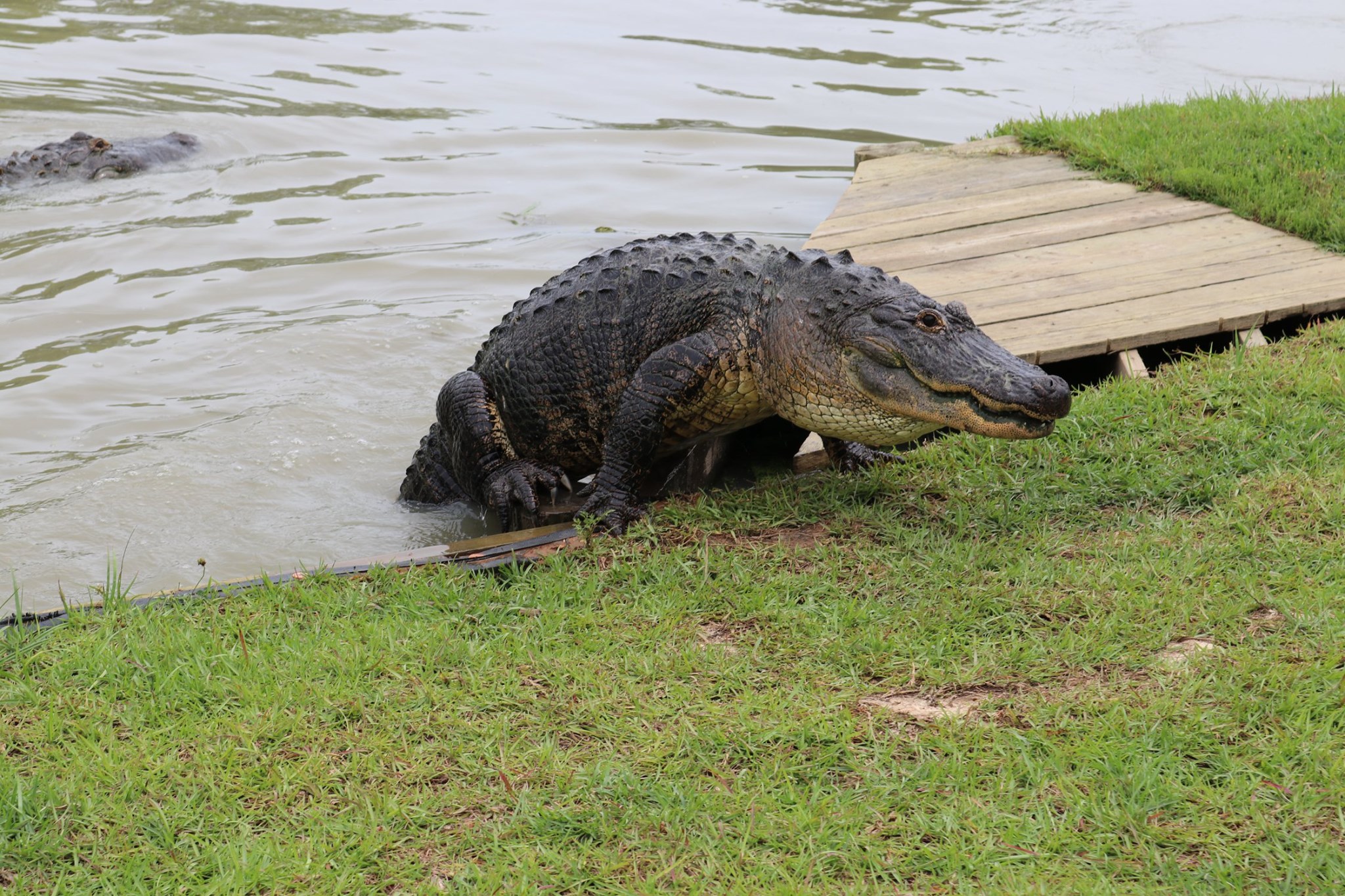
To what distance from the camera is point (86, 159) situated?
10242 millimetres

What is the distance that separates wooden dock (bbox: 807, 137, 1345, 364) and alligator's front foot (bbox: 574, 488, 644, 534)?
1.73 metres

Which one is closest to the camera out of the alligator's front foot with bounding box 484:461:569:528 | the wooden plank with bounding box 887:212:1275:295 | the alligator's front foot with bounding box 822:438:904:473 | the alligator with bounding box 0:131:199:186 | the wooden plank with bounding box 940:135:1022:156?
the alligator's front foot with bounding box 484:461:569:528

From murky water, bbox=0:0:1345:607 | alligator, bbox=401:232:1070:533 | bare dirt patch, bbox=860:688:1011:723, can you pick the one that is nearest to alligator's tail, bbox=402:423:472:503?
murky water, bbox=0:0:1345:607

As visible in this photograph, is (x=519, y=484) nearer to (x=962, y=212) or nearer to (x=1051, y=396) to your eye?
(x=1051, y=396)

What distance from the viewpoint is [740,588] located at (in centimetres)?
377

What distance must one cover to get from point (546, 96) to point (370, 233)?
3621 mm

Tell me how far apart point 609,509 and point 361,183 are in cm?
669

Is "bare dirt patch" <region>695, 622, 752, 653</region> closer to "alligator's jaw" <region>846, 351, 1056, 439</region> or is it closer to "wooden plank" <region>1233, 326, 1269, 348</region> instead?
"alligator's jaw" <region>846, 351, 1056, 439</region>

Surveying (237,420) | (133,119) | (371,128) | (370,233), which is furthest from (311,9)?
(237,420)

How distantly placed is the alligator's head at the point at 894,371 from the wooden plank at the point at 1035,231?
6.60 ft

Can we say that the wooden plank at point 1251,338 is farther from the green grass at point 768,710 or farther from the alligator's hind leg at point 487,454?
the alligator's hind leg at point 487,454

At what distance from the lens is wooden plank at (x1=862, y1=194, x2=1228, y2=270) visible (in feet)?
20.3

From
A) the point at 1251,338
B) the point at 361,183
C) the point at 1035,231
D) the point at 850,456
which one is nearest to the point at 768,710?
the point at 850,456

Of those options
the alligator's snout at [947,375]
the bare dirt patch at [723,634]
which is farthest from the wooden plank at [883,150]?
the bare dirt patch at [723,634]
